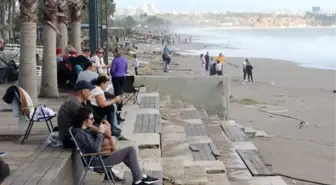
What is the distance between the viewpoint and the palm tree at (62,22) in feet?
51.8

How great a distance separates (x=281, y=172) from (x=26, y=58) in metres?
5.53

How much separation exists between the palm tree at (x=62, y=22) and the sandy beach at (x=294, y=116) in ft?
19.4

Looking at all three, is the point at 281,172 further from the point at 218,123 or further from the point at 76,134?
the point at 76,134

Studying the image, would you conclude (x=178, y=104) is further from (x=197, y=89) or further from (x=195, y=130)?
(x=195, y=130)

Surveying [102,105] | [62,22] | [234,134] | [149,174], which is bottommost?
[234,134]

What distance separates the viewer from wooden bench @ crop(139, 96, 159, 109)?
44.7 feet

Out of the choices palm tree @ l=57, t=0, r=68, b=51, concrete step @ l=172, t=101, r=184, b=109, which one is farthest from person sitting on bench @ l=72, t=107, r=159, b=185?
concrete step @ l=172, t=101, r=184, b=109

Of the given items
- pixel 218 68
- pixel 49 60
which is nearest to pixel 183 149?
pixel 49 60

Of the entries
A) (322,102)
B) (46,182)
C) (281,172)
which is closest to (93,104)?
(46,182)

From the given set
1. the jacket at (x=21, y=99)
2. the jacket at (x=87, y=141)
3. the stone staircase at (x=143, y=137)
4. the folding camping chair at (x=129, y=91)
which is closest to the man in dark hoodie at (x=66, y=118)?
the jacket at (x=87, y=141)

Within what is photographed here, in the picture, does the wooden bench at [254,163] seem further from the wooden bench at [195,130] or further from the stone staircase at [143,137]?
the stone staircase at [143,137]

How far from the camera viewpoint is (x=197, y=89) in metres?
18.5

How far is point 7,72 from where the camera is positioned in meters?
17.8

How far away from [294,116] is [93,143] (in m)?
16.3
